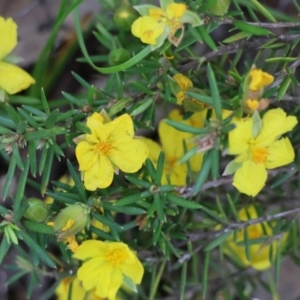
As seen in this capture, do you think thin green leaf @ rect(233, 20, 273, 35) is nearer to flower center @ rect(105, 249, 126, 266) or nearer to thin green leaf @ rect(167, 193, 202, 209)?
thin green leaf @ rect(167, 193, 202, 209)

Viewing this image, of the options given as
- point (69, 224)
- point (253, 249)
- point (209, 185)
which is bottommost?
point (253, 249)

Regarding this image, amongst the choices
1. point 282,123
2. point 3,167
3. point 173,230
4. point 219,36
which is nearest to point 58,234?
point 173,230

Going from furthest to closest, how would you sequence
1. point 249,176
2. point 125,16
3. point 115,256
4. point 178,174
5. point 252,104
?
point 178,174 → point 125,16 → point 115,256 → point 249,176 → point 252,104

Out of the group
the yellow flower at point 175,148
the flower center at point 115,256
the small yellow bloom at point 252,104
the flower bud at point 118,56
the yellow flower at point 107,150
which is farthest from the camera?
the yellow flower at point 175,148

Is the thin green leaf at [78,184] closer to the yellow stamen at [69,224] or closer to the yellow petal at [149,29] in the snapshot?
the yellow stamen at [69,224]

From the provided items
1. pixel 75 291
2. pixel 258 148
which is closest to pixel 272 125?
pixel 258 148

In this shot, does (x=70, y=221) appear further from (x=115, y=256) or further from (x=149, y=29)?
(x=149, y=29)

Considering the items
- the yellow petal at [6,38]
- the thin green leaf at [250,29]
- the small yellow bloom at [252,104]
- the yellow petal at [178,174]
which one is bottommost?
the yellow petal at [178,174]

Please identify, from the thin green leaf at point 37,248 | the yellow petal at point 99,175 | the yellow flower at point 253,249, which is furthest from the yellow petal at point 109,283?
the yellow flower at point 253,249
